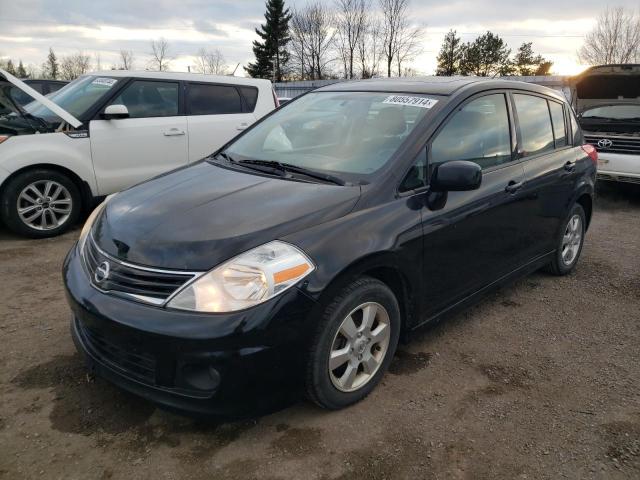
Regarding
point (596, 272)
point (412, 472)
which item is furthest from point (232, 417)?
point (596, 272)

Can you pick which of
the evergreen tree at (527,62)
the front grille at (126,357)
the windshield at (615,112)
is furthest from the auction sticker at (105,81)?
the evergreen tree at (527,62)

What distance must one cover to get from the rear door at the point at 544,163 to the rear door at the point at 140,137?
4006 mm

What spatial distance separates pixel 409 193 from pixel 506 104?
1392mm

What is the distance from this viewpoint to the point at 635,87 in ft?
26.8

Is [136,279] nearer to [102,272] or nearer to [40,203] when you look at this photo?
[102,272]

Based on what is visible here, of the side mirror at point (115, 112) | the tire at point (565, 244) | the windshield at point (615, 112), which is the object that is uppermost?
the side mirror at point (115, 112)

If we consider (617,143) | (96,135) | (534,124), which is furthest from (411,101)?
(617,143)

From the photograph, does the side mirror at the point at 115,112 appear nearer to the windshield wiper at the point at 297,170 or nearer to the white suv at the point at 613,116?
the windshield wiper at the point at 297,170

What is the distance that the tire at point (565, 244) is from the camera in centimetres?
440

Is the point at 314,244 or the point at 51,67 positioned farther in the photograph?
the point at 51,67

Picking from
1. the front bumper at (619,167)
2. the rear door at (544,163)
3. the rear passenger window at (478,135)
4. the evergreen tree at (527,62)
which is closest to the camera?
the rear passenger window at (478,135)

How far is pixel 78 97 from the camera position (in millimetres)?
5859

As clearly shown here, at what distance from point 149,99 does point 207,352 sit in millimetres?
4748

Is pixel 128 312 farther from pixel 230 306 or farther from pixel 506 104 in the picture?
pixel 506 104
